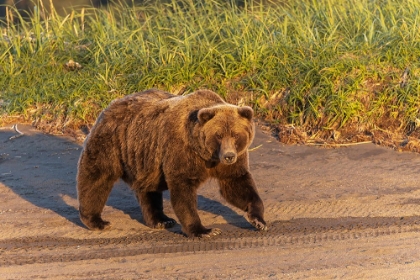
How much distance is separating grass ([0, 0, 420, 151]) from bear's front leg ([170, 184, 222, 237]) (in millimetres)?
2520

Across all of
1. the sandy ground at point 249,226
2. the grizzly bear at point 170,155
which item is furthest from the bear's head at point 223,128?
the sandy ground at point 249,226

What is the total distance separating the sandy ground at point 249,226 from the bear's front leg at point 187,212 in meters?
0.07

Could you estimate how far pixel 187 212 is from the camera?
6164mm

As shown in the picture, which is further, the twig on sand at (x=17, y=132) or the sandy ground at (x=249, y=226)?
the twig on sand at (x=17, y=132)

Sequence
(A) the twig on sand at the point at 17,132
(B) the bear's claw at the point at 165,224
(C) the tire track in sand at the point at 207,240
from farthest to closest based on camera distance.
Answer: (A) the twig on sand at the point at 17,132 < (B) the bear's claw at the point at 165,224 < (C) the tire track in sand at the point at 207,240

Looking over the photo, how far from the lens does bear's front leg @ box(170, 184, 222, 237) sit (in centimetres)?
616

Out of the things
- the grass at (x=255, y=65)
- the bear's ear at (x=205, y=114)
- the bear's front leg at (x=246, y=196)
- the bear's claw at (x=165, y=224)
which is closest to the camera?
the bear's ear at (x=205, y=114)

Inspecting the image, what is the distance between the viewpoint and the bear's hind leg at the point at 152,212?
21.8ft

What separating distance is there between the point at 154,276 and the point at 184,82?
14.2ft

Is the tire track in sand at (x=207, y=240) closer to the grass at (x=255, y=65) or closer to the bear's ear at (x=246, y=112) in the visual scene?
the bear's ear at (x=246, y=112)

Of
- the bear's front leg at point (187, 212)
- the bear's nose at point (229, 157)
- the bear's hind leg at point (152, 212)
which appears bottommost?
the bear's hind leg at point (152, 212)

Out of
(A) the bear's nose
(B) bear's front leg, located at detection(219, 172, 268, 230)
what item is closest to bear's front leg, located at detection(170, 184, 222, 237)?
(B) bear's front leg, located at detection(219, 172, 268, 230)

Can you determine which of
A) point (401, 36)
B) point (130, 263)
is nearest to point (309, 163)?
point (401, 36)

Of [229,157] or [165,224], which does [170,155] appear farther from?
[165,224]
